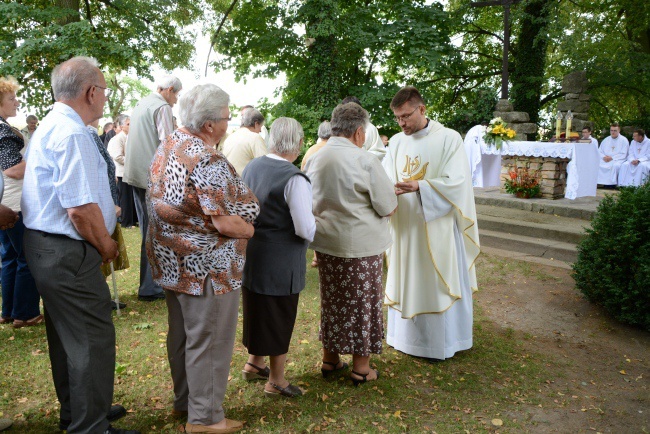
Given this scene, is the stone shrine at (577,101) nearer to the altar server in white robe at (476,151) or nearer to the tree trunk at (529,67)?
the tree trunk at (529,67)

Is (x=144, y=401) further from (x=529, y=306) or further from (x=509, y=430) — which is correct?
(x=529, y=306)

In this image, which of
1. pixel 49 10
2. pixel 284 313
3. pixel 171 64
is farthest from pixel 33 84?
pixel 284 313

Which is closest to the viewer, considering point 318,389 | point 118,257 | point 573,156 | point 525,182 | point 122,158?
point 118,257

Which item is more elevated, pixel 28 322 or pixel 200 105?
pixel 200 105

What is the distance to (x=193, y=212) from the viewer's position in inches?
109

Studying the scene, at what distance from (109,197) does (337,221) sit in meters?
1.45

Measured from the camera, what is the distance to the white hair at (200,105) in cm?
278

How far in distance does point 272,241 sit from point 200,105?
0.96 m

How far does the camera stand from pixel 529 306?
19.1 feet

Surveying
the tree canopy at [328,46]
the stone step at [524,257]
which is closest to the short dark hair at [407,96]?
the stone step at [524,257]

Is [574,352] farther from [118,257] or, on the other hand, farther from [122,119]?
[122,119]

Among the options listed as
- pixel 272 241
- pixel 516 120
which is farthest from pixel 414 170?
pixel 516 120

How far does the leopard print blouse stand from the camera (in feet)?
8.91

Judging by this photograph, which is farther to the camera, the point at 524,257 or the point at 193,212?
the point at 524,257
